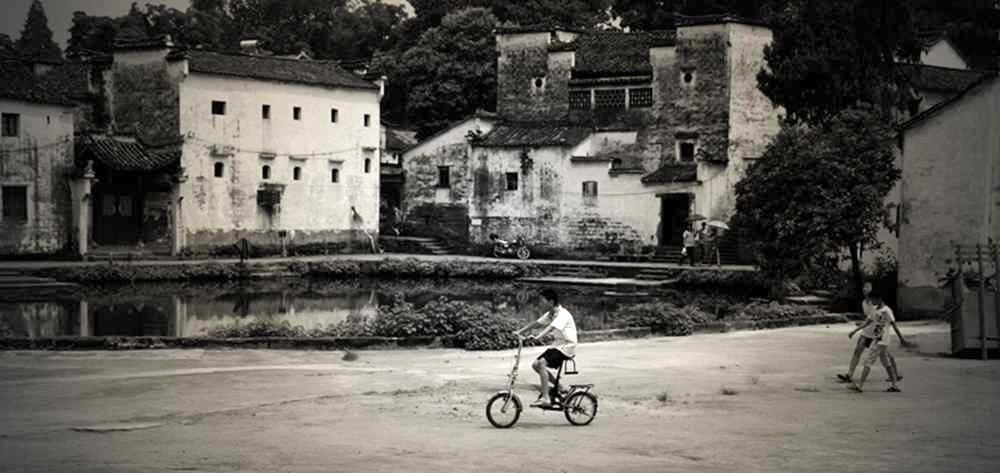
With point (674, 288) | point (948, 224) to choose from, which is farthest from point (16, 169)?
point (948, 224)

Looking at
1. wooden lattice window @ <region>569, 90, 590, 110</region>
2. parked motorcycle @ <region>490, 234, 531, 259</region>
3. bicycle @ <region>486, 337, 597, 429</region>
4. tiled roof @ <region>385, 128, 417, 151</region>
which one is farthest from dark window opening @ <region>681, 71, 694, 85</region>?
bicycle @ <region>486, 337, 597, 429</region>

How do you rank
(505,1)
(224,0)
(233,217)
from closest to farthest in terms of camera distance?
A: (233,217) → (505,1) → (224,0)

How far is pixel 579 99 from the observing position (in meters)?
48.9

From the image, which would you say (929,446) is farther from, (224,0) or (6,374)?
(224,0)

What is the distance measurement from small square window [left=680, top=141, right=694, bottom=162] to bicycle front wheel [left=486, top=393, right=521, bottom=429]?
3523 centimetres

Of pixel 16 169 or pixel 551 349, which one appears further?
pixel 16 169

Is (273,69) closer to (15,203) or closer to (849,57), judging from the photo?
(15,203)

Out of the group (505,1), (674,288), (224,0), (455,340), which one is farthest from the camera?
(224,0)

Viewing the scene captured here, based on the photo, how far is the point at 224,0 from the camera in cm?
7875

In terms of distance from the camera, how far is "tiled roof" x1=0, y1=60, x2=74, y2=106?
38.8 meters

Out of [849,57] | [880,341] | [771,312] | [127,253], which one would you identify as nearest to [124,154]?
[127,253]

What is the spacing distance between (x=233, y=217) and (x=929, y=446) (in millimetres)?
35514

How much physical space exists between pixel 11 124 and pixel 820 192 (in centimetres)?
2400

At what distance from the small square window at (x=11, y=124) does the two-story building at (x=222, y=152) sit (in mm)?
2469
